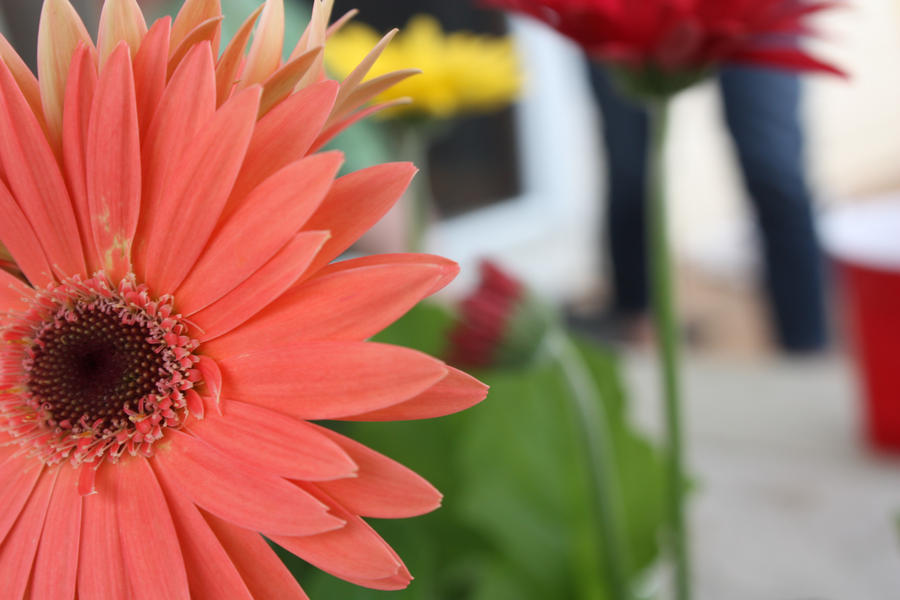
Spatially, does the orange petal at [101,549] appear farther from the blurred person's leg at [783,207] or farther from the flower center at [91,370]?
the blurred person's leg at [783,207]

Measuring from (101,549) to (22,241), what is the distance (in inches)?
1.9

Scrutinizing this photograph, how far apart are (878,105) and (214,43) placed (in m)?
2.57

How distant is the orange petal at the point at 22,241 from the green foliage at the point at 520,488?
138mm

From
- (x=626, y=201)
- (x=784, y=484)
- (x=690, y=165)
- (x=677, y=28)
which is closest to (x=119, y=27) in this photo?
(x=677, y=28)

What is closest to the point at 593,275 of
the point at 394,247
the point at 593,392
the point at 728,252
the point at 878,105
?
the point at 728,252

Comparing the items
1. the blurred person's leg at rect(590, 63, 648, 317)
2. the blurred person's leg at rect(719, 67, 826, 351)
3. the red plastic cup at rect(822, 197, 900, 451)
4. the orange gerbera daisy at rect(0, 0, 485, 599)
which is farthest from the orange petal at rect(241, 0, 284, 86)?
the blurred person's leg at rect(590, 63, 648, 317)

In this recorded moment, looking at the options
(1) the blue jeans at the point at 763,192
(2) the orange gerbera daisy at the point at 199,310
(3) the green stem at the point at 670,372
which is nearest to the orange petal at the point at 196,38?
(2) the orange gerbera daisy at the point at 199,310

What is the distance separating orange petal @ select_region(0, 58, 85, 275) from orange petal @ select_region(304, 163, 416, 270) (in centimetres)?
4

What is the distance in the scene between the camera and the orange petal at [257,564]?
4.7 inches

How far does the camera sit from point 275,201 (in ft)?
0.37

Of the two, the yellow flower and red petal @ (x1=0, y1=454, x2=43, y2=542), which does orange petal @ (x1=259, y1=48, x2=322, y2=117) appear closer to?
red petal @ (x1=0, y1=454, x2=43, y2=542)

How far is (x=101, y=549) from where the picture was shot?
12 cm

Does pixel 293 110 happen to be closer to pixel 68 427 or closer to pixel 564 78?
pixel 68 427

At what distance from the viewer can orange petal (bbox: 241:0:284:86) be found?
13 cm
